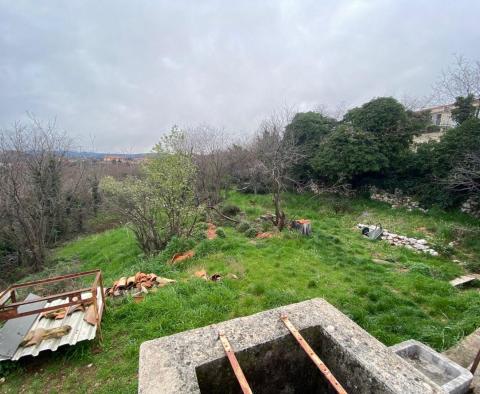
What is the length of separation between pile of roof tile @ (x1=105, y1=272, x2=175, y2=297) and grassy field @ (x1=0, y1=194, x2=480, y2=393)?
387 millimetres

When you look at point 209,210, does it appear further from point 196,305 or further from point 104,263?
point 196,305

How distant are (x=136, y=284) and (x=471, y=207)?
12.2m

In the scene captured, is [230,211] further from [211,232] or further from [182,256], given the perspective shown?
[182,256]

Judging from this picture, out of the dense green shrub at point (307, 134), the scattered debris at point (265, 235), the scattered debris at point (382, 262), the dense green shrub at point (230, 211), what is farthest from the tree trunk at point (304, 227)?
the dense green shrub at point (307, 134)

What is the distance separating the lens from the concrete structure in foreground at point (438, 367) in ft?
7.40

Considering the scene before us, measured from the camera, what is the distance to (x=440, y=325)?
3.80 m

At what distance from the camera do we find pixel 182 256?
6.76 meters

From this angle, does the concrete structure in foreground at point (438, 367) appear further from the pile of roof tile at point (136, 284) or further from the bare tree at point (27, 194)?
the bare tree at point (27, 194)

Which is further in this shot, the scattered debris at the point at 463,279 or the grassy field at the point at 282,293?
the scattered debris at the point at 463,279

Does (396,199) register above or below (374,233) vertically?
above

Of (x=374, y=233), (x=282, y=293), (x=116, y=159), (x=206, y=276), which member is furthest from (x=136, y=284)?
(x=116, y=159)

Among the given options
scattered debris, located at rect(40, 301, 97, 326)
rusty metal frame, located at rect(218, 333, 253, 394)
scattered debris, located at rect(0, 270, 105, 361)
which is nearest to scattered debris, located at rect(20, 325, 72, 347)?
scattered debris, located at rect(0, 270, 105, 361)

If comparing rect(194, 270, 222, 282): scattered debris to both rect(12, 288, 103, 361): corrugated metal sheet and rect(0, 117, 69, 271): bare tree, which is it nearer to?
rect(12, 288, 103, 361): corrugated metal sheet

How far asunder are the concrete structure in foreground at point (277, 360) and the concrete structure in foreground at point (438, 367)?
128 cm
